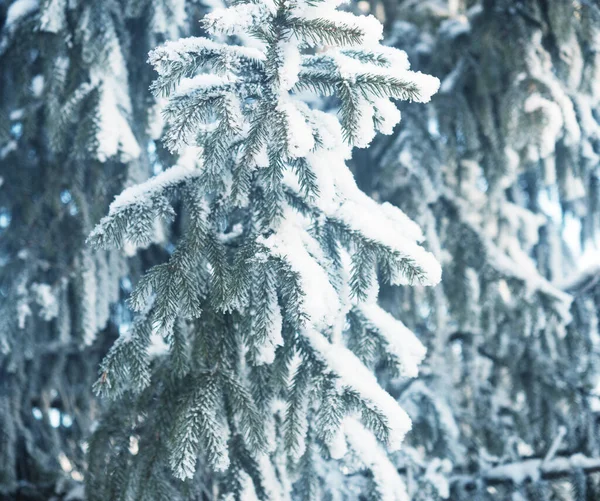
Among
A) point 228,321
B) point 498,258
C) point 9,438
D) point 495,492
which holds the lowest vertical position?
point 495,492

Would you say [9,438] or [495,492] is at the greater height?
[9,438]

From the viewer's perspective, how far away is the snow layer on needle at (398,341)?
154cm

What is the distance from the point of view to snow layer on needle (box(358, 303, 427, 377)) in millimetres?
1540

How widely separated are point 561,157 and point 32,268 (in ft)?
9.71

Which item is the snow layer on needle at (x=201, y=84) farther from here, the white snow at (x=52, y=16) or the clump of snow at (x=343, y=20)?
the white snow at (x=52, y=16)

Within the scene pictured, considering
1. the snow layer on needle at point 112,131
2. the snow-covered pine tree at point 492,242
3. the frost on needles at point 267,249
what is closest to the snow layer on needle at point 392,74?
the frost on needles at point 267,249

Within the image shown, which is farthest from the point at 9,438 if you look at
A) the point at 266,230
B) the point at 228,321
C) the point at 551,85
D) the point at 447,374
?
the point at 551,85

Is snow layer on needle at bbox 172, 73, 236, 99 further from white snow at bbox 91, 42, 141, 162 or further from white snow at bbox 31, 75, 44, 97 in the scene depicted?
white snow at bbox 31, 75, 44, 97

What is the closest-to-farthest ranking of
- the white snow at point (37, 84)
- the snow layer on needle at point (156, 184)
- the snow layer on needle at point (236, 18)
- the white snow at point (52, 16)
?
the snow layer on needle at point (236, 18)
the snow layer on needle at point (156, 184)
the white snow at point (52, 16)
the white snow at point (37, 84)

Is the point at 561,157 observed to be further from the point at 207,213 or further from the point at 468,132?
the point at 207,213

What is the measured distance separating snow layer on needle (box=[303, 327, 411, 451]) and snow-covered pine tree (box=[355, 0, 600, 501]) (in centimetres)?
131

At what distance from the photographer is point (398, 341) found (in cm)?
160

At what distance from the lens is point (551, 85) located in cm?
286

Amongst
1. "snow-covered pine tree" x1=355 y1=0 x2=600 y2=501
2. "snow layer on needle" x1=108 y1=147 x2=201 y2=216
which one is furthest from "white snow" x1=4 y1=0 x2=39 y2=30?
"snow-covered pine tree" x1=355 y1=0 x2=600 y2=501
